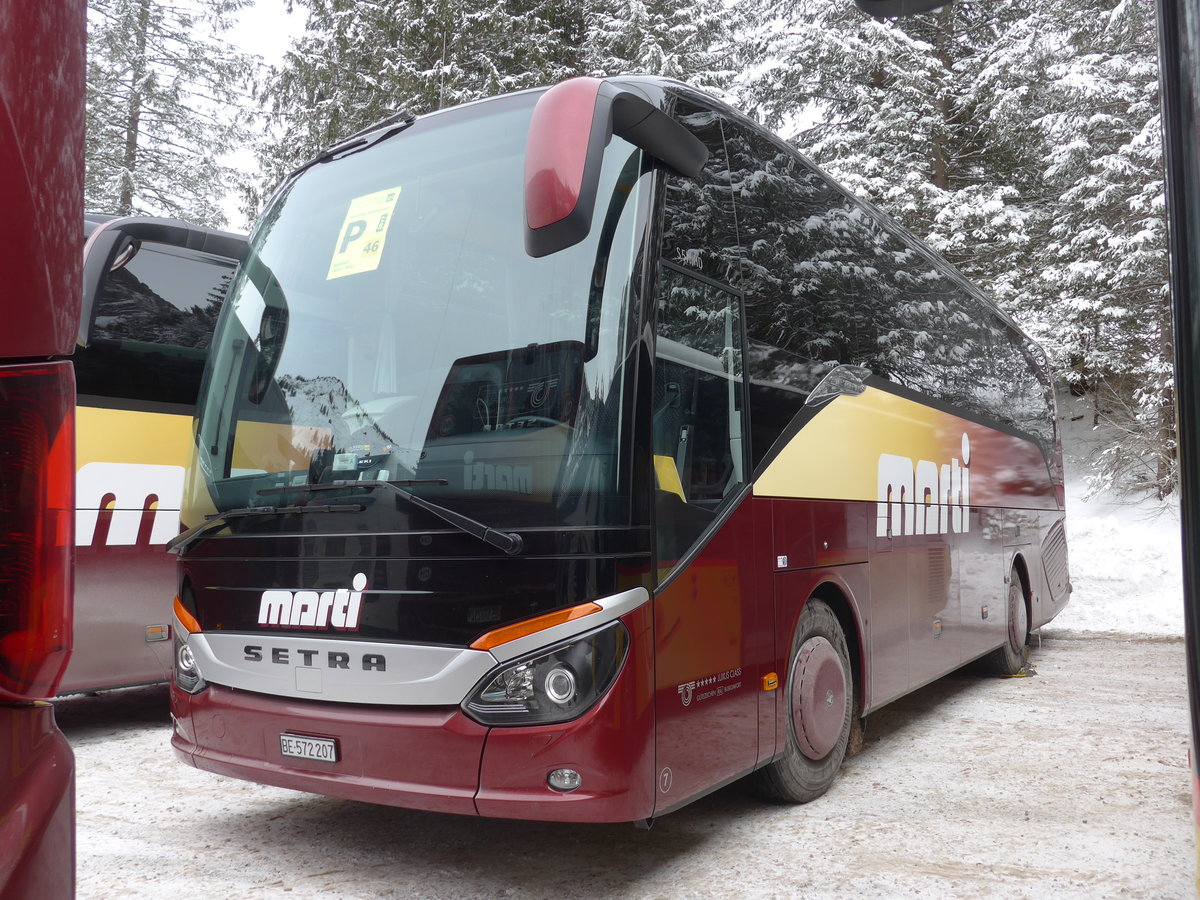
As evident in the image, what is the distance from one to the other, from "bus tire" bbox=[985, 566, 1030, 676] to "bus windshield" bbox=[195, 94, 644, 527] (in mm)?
6678

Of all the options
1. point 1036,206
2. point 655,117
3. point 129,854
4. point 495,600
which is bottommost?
point 129,854

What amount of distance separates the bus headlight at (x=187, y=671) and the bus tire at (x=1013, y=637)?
278 inches

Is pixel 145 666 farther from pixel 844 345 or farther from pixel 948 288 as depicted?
pixel 948 288

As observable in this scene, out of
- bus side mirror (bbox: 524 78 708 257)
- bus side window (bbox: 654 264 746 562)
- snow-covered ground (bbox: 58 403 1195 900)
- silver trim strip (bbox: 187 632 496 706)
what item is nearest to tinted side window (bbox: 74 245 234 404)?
snow-covered ground (bbox: 58 403 1195 900)

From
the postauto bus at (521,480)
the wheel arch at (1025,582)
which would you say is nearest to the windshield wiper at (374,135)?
the postauto bus at (521,480)

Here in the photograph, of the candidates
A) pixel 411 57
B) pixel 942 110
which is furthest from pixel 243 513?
pixel 942 110

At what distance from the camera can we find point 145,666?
274 inches

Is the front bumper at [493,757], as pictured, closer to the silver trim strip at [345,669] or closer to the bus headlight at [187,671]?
the silver trim strip at [345,669]

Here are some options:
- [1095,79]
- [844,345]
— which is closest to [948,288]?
[844,345]

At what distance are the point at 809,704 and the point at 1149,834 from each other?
5.22 ft

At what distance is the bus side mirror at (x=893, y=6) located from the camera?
179 centimetres

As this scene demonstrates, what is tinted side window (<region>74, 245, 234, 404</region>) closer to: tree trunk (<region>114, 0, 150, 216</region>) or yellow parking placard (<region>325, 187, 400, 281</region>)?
yellow parking placard (<region>325, 187, 400, 281</region>)

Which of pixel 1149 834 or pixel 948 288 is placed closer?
pixel 1149 834

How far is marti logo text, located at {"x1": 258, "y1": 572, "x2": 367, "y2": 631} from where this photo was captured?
3.85 meters
